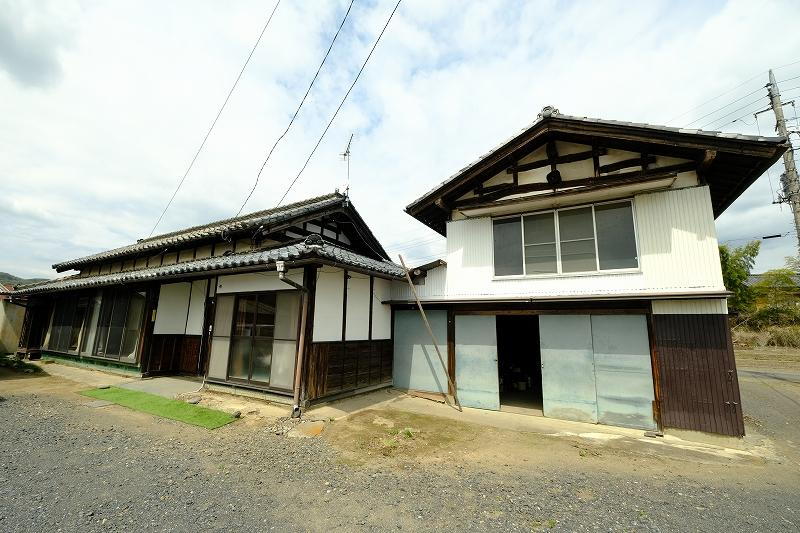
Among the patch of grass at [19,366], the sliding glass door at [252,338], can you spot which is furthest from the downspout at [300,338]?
the patch of grass at [19,366]

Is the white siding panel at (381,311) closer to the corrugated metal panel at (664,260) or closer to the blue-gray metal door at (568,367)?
the corrugated metal panel at (664,260)

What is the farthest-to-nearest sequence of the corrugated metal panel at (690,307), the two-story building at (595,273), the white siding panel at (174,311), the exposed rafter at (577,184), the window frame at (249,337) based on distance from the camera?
the white siding panel at (174,311) → the window frame at (249,337) → the exposed rafter at (577,184) → the two-story building at (595,273) → the corrugated metal panel at (690,307)

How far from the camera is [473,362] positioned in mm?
8320

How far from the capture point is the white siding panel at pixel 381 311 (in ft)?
30.0

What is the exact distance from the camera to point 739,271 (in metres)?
23.7

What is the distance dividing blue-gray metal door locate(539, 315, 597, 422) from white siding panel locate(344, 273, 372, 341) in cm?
438

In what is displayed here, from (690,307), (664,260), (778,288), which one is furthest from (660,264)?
(778,288)

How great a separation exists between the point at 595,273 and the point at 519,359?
5412mm

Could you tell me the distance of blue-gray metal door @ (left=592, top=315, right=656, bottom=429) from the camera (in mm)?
6500

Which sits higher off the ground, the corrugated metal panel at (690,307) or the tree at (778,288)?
the tree at (778,288)

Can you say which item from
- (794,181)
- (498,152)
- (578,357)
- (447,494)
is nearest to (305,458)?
(447,494)

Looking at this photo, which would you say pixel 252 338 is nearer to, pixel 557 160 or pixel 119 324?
pixel 119 324

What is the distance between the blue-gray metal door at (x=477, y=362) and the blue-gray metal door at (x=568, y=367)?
116cm

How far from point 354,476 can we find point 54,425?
569cm
